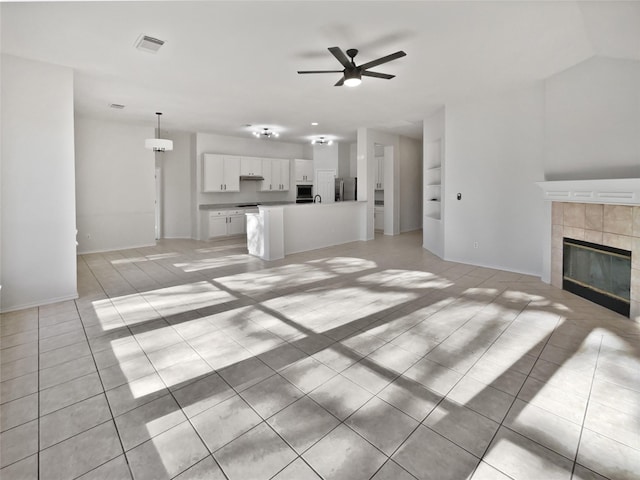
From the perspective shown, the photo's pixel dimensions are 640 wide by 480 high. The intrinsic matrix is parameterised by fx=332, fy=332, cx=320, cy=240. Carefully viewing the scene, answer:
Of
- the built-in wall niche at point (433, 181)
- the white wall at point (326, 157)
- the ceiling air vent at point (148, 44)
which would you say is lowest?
the built-in wall niche at point (433, 181)

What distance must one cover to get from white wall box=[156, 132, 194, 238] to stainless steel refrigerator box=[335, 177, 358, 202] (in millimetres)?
4566

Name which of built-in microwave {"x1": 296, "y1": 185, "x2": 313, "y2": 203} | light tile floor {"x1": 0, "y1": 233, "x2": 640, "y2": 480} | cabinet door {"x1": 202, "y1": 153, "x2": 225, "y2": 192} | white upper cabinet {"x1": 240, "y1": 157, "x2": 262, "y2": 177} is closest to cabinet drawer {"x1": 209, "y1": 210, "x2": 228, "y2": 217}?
cabinet door {"x1": 202, "y1": 153, "x2": 225, "y2": 192}

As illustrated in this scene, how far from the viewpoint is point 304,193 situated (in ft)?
35.5

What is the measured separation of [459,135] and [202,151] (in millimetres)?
6370

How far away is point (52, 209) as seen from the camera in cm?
402

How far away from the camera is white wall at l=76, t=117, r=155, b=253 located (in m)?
7.11

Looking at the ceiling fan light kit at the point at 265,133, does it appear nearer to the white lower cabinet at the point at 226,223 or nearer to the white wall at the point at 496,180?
the white lower cabinet at the point at 226,223

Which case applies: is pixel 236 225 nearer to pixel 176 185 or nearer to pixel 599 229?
pixel 176 185

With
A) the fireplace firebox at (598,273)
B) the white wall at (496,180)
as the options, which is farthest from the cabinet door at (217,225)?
the fireplace firebox at (598,273)

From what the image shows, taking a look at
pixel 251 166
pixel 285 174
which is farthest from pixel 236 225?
pixel 285 174

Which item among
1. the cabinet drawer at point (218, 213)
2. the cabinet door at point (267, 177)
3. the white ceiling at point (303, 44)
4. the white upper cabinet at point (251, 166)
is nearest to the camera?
the white ceiling at point (303, 44)

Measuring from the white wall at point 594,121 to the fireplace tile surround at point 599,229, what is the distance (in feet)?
1.31

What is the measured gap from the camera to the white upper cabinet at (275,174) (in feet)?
32.5

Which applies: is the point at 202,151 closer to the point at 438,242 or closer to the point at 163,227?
the point at 163,227
